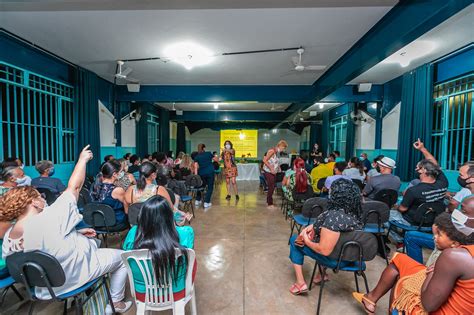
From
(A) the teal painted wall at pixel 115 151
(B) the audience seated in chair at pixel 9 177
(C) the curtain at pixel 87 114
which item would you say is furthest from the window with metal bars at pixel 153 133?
(B) the audience seated in chair at pixel 9 177

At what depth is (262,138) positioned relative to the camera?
51.8 ft

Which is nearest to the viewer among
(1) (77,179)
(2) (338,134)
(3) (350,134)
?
(1) (77,179)

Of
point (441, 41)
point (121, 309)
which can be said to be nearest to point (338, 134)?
point (441, 41)

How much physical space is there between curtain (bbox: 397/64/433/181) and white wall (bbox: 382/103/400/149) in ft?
2.61

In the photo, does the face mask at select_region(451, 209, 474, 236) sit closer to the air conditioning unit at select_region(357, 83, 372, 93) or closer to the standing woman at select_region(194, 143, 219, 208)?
the standing woman at select_region(194, 143, 219, 208)

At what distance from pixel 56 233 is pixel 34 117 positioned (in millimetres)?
3879

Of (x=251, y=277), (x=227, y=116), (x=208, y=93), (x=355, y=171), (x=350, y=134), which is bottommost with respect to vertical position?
(x=251, y=277)

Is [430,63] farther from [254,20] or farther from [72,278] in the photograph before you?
[72,278]

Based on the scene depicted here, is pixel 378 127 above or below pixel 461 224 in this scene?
above

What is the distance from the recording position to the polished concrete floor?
2.16m

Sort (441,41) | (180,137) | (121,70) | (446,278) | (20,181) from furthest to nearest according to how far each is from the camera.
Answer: (180,137) < (121,70) < (441,41) < (20,181) < (446,278)

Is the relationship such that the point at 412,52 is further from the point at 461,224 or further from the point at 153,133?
the point at 153,133

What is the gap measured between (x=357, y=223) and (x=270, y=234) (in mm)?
2076

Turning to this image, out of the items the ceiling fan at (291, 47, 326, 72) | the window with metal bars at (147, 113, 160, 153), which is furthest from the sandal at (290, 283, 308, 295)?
the window with metal bars at (147, 113, 160, 153)
